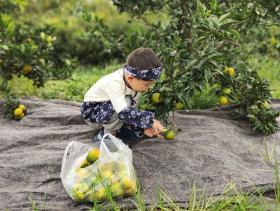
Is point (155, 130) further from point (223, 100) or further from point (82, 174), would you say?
point (223, 100)

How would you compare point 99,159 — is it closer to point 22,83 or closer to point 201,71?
point 201,71

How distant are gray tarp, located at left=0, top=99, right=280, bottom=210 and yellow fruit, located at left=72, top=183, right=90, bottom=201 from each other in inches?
2.3

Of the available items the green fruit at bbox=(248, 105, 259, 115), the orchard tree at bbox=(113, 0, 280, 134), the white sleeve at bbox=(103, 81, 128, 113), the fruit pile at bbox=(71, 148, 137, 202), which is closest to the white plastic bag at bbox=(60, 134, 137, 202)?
the fruit pile at bbox=(71, 148, 137, 202)

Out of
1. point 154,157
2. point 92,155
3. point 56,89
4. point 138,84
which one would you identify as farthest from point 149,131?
point 56,89

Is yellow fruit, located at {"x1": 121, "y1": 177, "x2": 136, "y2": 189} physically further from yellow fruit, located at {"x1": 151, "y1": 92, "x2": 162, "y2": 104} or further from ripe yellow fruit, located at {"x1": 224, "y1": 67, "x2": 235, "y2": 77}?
ripe yellow fruit, located at {"x1": 224, "y1": 67, "x2": 235, "y2": 77}

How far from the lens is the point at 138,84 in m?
3.33

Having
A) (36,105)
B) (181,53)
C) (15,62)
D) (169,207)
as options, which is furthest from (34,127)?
(169,207)

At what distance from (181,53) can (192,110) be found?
82 centimetres

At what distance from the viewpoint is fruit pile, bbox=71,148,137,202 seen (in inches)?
111

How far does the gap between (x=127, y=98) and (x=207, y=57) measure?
56 centimetres

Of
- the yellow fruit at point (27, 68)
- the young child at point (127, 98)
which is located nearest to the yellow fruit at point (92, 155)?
the young child at point (127, 98)

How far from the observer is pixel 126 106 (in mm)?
3289

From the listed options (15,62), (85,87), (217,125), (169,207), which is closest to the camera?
(169,207)

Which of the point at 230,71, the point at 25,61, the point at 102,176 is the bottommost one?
the point at 102,176
